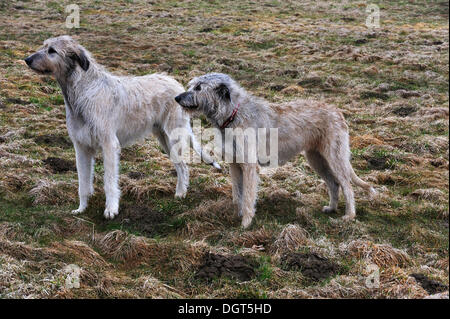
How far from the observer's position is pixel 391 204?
7016 millimetres

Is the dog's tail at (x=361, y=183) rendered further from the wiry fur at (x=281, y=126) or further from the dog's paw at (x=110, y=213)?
the dog's paw at (x=110, y=213)

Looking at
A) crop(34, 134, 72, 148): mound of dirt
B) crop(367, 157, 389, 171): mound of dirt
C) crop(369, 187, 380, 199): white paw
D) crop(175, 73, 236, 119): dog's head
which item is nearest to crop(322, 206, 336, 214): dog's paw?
crop(369, 187, 380, 199): white paw

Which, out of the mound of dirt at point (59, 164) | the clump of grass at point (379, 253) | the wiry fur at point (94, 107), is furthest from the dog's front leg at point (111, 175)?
the clump of grass at point (379, 253)

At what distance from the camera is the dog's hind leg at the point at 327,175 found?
6.74 metres

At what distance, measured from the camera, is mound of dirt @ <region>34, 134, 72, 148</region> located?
381 inches

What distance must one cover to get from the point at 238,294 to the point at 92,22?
2812cm

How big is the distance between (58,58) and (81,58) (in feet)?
1.02

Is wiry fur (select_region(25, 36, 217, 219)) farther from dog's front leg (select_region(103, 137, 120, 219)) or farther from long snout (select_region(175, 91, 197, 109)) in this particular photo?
long snout (select_region(175, 91, 197, 109))

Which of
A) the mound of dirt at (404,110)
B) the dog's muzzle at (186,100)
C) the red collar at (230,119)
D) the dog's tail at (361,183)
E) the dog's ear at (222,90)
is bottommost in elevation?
the dog's tail at (361,183)

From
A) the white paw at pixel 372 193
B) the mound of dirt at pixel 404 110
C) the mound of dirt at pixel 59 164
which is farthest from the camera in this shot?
the mound of dirt at pixel 404 110

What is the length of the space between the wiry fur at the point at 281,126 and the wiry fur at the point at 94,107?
1.12 meters

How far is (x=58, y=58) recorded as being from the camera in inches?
240

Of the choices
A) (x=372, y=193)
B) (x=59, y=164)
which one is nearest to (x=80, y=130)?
(x=59, y=164)

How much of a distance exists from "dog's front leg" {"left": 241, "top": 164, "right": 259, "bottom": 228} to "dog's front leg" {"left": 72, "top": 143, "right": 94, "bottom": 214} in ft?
7.84
